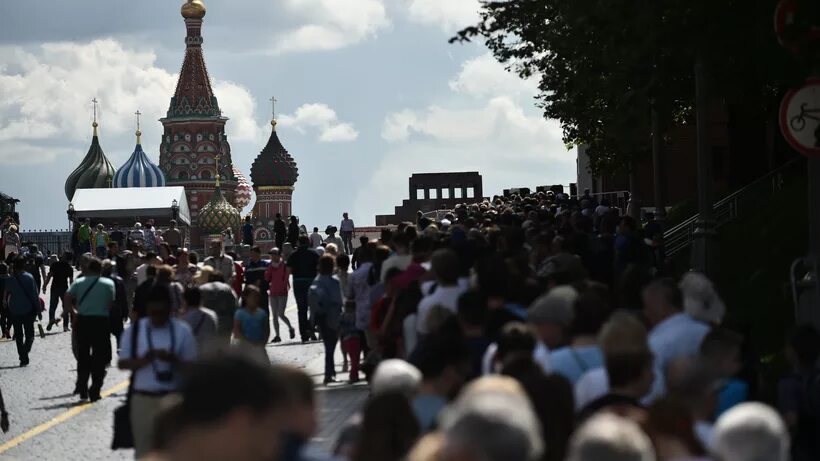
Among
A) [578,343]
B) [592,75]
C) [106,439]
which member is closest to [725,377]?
[578,343]

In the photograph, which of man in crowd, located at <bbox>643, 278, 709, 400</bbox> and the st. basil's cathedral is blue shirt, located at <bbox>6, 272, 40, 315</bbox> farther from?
the st. basil's cathedral

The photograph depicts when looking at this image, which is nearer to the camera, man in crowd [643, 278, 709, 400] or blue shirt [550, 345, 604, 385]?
blue shirt [550, 345, 604, 385]

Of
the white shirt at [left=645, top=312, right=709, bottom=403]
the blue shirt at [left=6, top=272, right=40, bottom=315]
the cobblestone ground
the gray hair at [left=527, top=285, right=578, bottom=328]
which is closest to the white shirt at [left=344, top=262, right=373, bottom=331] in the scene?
the cobblestone ground

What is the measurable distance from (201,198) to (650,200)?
92.4 m

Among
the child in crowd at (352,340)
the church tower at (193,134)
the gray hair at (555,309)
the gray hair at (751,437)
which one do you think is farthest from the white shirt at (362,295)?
the church tower at (193,134)

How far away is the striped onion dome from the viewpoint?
154250mm

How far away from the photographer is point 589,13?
19.4 m

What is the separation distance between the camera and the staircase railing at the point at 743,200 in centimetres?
3650

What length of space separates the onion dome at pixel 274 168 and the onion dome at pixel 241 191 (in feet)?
41.2

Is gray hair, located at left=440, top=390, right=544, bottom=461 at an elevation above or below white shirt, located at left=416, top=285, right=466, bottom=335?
below

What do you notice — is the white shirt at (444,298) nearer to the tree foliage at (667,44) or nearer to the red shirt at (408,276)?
the red shirt at (408,276)

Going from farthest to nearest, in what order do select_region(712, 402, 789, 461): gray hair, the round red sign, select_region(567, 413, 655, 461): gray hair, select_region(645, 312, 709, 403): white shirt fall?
1. the round red sign
2. select_region(645, 312, 709, 403): white shirt
3. select_region(712, 402, 789, 461): gray hair
4. select_region(567, 413, 655, 461): gray hair

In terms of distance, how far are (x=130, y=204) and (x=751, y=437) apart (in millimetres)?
87247

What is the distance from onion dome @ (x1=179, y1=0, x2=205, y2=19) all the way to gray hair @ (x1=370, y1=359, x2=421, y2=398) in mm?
151087
